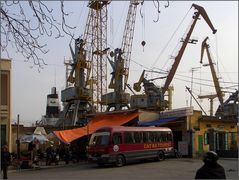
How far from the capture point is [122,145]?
99.6 ft

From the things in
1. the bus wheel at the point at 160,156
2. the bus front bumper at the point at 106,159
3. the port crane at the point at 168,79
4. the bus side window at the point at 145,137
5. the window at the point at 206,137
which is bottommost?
the bus wheel at the point at 160,156

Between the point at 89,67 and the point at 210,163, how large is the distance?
63.2 meters

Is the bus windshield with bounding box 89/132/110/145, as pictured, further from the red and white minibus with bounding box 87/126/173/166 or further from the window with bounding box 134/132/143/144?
the window with bounding box 134/132/143/144

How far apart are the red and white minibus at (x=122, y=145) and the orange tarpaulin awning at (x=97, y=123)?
14.3ft

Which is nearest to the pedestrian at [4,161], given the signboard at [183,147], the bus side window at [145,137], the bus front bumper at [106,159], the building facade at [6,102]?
the bus front bumper at [106,159]

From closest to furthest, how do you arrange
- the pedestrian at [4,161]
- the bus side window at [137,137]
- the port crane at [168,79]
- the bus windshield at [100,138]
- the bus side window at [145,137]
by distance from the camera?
the pedestrian at [4,161] < the bus windshield at [100,138] < the bus side window at [137,137] < the bus side window at [145,137] < the port crane at [168,79]

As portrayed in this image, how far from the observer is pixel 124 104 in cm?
7519

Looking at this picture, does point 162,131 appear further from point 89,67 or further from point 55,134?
point 89,67

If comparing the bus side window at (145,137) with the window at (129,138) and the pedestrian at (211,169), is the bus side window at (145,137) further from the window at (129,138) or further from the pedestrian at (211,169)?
the pedestrian at (211,169)

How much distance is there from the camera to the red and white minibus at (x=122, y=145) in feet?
97.1

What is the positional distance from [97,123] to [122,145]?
10.1m

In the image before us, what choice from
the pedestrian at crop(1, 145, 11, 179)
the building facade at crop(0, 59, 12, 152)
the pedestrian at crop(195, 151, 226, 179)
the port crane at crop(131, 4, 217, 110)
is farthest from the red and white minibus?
the port crane at crop(131, 4, 217, 110)

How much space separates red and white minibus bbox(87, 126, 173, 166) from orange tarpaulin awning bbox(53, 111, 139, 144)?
14.3 feet

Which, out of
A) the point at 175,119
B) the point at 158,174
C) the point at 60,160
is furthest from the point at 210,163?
the point at 175,119
